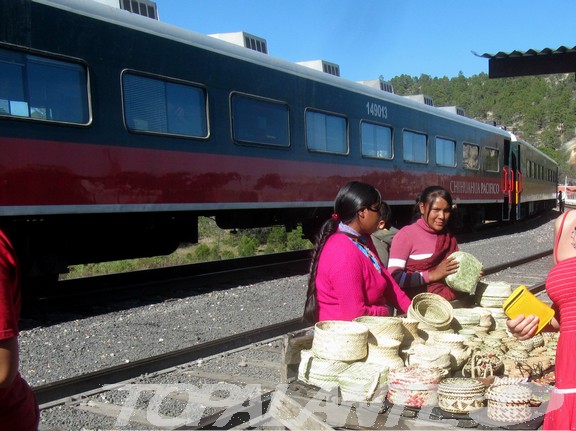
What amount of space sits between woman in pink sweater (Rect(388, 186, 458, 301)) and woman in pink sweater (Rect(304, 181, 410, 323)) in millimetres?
820

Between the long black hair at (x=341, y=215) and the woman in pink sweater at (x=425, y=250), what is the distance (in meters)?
1.03

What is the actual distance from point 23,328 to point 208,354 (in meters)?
2.23

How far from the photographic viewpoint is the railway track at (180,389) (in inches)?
152

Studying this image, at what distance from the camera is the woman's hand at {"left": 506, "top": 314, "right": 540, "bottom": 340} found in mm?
2209

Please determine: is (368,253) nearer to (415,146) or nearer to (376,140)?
(376,140)

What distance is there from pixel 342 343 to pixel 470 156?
16.6 m

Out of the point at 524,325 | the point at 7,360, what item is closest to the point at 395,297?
the point at 524,325

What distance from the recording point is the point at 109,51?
7.79 m

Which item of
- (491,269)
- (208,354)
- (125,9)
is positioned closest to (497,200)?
(491,269)

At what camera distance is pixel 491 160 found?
20266mm

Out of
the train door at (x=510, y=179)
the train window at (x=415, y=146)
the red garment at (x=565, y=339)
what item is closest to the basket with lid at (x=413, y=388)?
the red garment at (x=565, y=339)

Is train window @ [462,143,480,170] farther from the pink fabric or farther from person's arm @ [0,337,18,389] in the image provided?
person's arm @ [0,337,18,389]

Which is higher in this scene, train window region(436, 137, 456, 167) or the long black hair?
train window region(436, 137, 456, 167)

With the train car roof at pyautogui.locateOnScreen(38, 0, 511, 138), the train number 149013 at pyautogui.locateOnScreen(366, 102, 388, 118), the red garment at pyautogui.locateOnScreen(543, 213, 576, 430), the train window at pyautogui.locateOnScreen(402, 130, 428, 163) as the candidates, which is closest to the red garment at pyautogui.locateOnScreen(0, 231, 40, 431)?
the red garment at pyautogui.locateOnScreen(543, 213, 576, 430)
